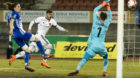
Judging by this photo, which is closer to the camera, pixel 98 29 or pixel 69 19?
pixel 98 29

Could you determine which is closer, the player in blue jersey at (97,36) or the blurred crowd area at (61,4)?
the player in blue jersey at (97,36)

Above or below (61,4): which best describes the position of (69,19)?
below

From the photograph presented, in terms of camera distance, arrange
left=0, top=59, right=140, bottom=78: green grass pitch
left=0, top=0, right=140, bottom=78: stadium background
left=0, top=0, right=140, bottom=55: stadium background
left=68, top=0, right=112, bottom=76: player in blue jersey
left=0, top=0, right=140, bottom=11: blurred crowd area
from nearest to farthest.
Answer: left=68, top=0, right=112, bottom=76: player in blue jersey, left=0, top=59, right=140, bottom=78: green grass pitch, left=0, top=0, right=140, bottom=78: stadium background, left=0, top=0, right=140, bottom=55: stadium background, left=0, top=0, right=140, bottom=11: blurred crowd area

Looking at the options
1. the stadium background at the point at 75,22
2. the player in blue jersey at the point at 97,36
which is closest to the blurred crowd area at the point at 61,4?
the stadium background at the point at 75,22

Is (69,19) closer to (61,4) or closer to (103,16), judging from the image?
(61,4)

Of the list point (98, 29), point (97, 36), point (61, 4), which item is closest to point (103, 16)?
point (98, 29)

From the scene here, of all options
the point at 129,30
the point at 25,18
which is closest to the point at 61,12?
the point at 25,18

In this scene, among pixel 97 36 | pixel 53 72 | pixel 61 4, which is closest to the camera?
pixel 97 36

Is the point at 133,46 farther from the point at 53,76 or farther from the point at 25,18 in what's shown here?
the point at 53,76

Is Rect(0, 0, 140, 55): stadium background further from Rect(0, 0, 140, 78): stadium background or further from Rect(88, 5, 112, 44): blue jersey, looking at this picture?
Rect(88, 5, 112, 44): blue jersey

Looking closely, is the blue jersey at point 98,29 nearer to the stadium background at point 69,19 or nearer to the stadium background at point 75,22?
the stadium background at point 75,22

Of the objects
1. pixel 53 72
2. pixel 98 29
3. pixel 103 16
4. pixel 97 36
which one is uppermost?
pixel 103 16

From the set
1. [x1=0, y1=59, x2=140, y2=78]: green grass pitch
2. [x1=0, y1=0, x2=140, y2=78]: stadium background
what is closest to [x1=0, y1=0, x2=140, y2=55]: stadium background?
[x1=0, y1=0, x2=140, y2=78]: stadium background

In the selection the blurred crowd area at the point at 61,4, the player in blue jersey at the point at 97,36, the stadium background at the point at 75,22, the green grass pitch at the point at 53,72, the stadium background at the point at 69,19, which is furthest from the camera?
the blurred crowd area at the point at 61,4
